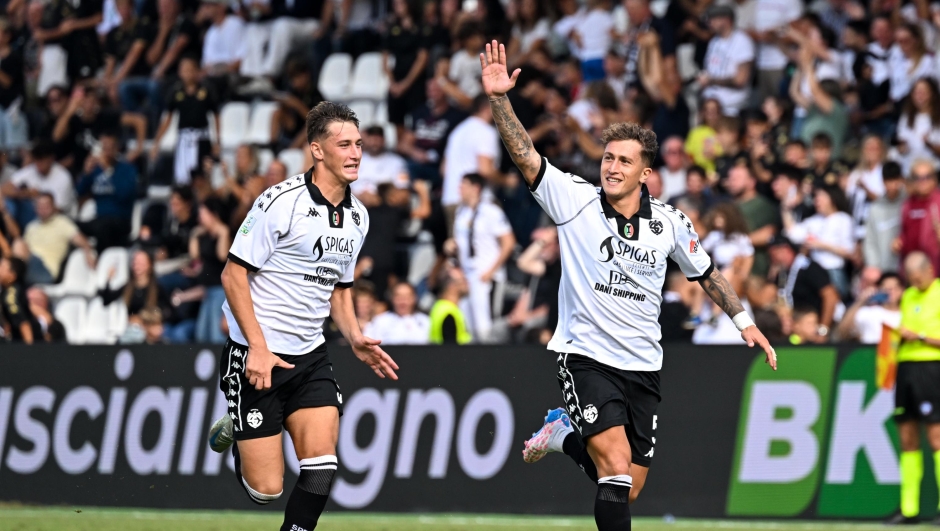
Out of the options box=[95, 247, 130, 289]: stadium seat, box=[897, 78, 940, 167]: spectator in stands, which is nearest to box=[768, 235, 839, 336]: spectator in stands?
box=[897, 78, 940, 167]: spectator in stands

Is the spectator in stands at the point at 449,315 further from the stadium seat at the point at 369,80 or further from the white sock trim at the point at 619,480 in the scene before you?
the white sock trim at the point at 619,480

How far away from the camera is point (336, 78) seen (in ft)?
65.6

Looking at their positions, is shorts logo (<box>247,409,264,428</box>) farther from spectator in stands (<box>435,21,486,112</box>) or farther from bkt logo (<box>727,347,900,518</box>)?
spectator in stands (<box>435,21,486,112</box>)

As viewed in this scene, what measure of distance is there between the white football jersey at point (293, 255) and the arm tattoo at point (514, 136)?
38.8 inches

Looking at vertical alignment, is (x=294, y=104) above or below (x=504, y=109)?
above

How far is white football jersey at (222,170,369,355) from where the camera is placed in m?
7.81

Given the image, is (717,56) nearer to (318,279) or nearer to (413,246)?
(413,246)

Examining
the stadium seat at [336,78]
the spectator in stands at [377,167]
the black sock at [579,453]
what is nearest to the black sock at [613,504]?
the black sock at [579,453]

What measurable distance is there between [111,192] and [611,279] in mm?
12445

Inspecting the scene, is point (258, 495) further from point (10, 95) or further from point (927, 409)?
point (10, 95)

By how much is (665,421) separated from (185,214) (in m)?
7.80

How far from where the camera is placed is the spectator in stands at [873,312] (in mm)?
13672

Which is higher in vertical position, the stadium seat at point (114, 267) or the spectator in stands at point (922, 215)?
the spectator in stands at point (922, 215)

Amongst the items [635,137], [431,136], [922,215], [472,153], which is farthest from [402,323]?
[635,137]
